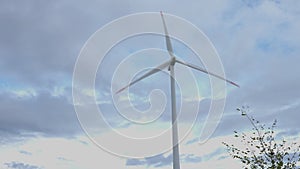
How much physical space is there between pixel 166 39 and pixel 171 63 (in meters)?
3.81

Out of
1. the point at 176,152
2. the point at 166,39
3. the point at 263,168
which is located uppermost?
the point at 166,39

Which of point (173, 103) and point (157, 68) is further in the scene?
point (157, 68)

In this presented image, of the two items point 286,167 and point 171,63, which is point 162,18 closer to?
point 171,63

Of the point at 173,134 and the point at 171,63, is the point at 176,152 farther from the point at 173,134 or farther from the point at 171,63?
the point at 171,63

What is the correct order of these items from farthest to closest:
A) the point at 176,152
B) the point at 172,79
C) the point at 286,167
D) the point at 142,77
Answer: the point at 142,77 < the point at 172,79 < the point at 176,152 < the point at 286,167

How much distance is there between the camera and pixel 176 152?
137ft

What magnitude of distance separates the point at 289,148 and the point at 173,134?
55.7 feet

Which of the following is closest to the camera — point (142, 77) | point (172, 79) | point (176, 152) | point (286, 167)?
point (286, 167)

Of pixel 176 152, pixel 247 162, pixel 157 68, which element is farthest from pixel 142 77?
pixel 247 162

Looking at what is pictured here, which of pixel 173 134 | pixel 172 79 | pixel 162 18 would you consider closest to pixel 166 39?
pixel 162 18

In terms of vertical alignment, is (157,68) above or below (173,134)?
above

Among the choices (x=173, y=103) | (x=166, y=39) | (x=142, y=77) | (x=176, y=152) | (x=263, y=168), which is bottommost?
(x=263, y=168)

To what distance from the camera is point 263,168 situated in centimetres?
2742

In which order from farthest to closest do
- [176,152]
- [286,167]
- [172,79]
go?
1. [172,79]
2. [176,152]
3. [286,167]
